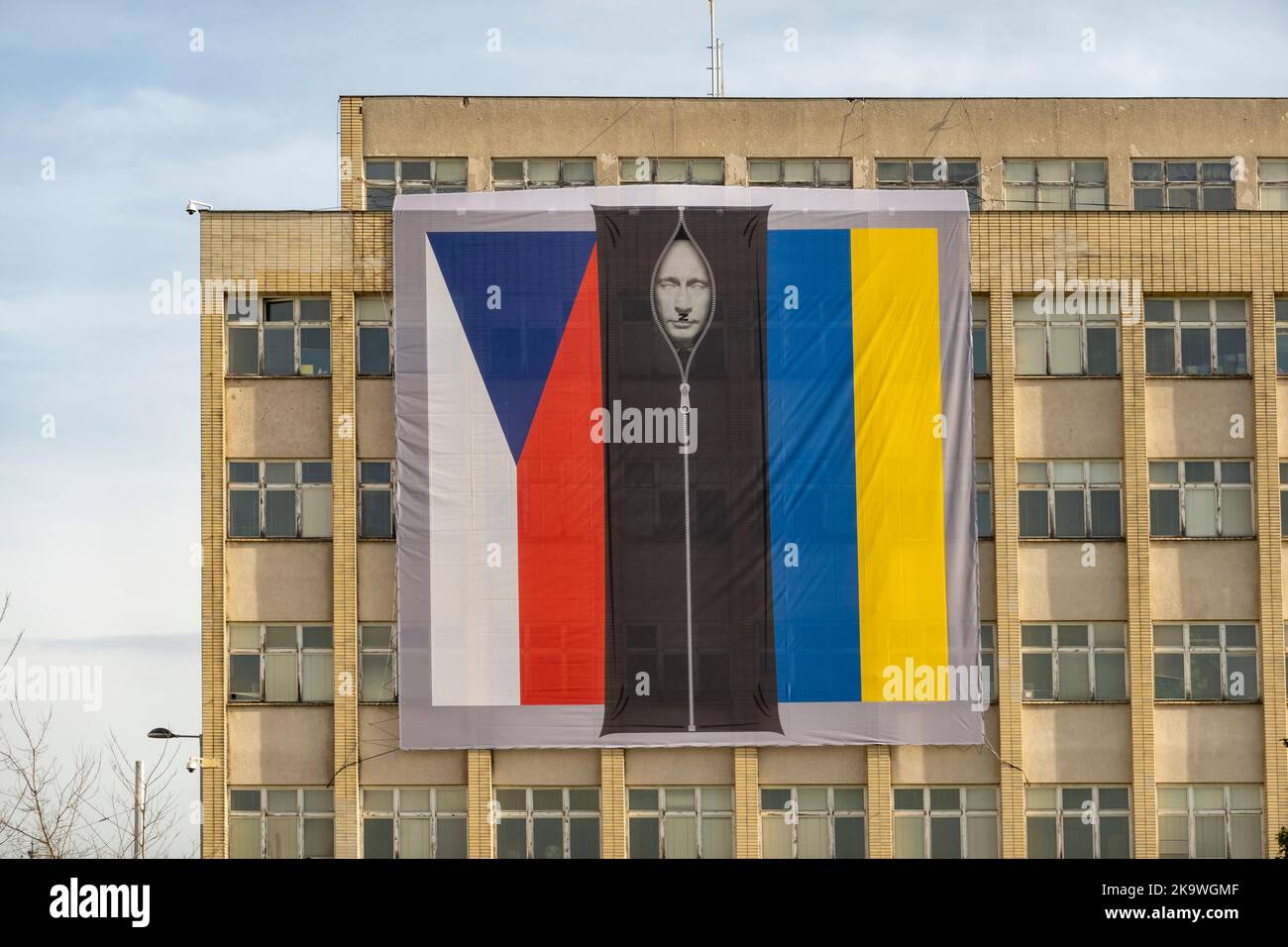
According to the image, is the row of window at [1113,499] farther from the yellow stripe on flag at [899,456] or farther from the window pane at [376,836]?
the window pane at [376,836]

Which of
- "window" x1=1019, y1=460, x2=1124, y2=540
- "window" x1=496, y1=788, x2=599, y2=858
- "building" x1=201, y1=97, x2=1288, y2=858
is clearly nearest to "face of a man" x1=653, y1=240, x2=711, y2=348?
"building" x1=201, y1=97, x2=1288, y2=858

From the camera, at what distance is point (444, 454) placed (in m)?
34.9

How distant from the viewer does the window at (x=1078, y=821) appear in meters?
34.8

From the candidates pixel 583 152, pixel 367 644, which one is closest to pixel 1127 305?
pixel 583 152

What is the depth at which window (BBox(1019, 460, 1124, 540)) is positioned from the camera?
35.8m

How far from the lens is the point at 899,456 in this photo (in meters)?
35.1

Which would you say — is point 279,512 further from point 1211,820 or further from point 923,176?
point 1211,820

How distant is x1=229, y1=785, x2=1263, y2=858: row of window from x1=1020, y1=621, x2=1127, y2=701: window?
208cm

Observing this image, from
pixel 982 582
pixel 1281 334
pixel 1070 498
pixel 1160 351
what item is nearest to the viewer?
pixel 982 582

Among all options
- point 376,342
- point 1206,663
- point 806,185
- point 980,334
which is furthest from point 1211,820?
point 376,342

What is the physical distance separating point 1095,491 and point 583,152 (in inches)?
555

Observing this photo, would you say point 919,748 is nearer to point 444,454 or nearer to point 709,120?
point 444,454

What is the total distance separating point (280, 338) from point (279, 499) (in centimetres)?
366

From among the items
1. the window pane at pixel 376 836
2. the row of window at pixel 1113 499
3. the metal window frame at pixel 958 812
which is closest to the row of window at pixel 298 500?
the window pane at pixel 376 836
